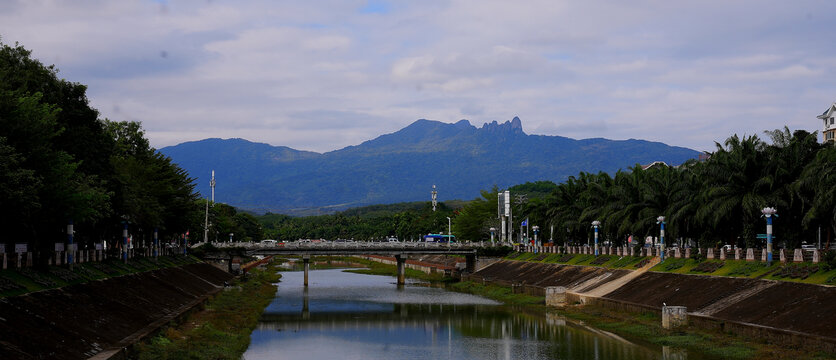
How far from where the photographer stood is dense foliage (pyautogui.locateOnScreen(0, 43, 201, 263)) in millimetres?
51500

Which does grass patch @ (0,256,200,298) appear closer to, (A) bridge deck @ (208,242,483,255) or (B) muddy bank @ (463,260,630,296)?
(B) muddy bank @ (463,260,630,296)

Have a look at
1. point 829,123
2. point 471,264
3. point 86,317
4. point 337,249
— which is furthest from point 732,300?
point 829,123

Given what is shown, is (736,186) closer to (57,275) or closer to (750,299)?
(750,299)

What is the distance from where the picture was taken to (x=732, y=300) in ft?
188

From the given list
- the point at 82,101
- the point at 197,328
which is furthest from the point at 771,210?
the point at 82,101

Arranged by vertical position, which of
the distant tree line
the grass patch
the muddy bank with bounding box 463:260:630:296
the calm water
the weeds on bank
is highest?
the distant tree line

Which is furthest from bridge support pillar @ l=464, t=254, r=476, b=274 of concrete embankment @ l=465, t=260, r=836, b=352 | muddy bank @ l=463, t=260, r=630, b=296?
concrete embankment @ l=465, t=260, r=836, b=352

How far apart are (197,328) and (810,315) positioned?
38531 millimetres

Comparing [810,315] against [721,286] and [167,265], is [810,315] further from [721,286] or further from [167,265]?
[167,265]

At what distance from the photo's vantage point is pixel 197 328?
59.8 m

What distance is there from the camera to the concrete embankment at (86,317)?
A: 36.8m

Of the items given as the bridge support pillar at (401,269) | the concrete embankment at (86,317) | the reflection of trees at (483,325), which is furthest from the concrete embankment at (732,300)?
the bridge support pillar at (401,269)

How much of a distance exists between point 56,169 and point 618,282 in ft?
169

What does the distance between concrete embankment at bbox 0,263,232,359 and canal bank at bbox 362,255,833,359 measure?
3200cm
